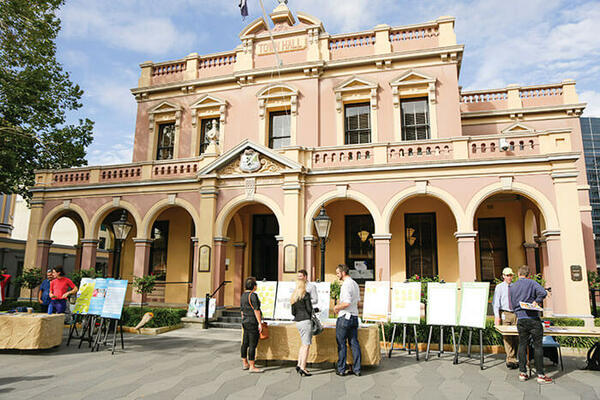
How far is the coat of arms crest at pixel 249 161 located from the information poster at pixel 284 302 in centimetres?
606

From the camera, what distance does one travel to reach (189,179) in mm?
15203

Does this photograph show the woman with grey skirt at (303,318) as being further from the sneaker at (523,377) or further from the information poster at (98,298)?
the information poster at (98,298)

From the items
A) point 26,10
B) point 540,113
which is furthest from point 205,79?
point 540,113

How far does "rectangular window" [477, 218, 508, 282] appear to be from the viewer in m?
14.8

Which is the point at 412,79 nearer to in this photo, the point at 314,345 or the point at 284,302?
the point at 284,302

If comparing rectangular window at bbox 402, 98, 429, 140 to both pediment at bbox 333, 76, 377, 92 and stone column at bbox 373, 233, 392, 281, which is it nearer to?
pediment at bbox 333, 76, 377, 92

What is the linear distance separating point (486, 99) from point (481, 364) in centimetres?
1326

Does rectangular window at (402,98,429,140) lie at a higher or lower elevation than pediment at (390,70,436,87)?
lower

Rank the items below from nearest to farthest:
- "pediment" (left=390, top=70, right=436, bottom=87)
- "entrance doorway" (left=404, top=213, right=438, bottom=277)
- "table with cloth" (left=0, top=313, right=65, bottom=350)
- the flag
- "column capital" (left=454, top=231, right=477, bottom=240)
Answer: "table with cloth" (left=0, top=313, right=65, bottom=350) → "column capital" (left=454, top=231, right=477, bottom=240) → the flag → "entrance doorway" (left=404, top=213, right=438, bottom=277) → "pediment" (left=390, top=70, right=436, bottom=87)

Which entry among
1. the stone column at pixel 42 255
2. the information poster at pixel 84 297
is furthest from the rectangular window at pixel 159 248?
the information poster at pixel 84 297

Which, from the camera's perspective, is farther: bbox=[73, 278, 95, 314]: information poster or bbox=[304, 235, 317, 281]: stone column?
bbox=[304, 235, 317, 281]: stone column

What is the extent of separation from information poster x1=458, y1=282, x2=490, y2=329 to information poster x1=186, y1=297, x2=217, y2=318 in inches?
323

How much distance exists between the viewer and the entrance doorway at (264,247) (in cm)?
1653

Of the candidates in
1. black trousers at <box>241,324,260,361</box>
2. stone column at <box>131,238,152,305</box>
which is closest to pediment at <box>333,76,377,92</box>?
stone column at <box>131,238,152,305</box>
